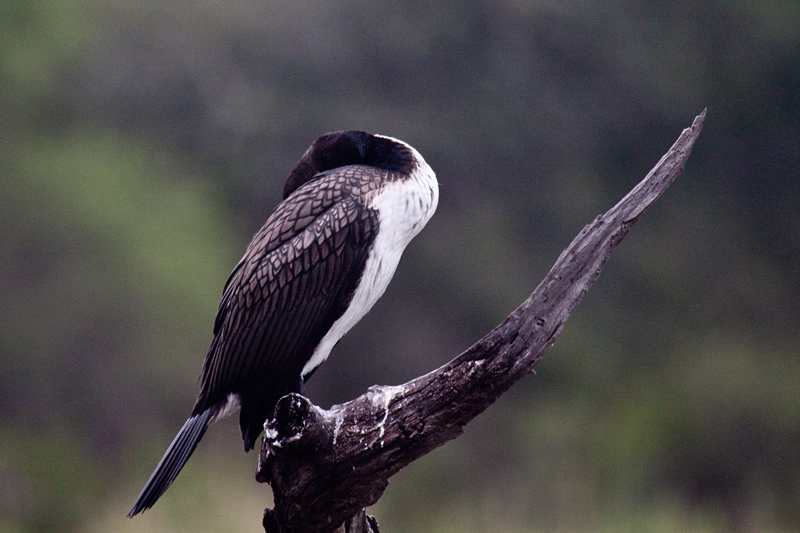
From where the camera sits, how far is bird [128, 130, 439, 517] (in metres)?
2.33

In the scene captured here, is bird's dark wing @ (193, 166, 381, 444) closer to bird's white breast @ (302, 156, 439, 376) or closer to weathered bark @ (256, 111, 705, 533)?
bird's white breast @ (302, 156, 439, 376)

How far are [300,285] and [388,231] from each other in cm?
33

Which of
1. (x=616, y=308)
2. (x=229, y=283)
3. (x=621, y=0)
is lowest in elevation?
(x=229, y=283)

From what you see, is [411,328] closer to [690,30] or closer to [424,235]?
[424,235]

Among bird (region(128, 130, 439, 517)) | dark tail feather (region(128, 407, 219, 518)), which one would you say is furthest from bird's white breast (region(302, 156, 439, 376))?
dark tail feather (region(128, 407, 219, 518))

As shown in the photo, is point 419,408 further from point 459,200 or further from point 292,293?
point 459,200

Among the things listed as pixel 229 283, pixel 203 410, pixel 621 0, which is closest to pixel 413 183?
Answer: pixel 229 283

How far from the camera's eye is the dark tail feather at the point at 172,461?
2199 mm

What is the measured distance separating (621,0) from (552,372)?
2337 mm

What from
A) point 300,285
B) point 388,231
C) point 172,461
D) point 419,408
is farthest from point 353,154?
point 172,461

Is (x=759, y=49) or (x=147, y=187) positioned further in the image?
(x=759, y=49)

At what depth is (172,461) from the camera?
7.37 feet

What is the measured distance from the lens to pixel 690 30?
177 inches

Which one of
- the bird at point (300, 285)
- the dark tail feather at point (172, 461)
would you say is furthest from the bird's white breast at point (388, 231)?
the dark tail feather at point (172, 461)
